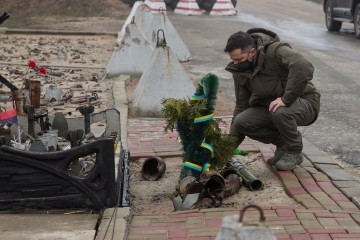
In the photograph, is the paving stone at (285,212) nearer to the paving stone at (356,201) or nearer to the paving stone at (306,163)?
the paving stone at (356,201)

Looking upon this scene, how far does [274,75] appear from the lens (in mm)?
5816

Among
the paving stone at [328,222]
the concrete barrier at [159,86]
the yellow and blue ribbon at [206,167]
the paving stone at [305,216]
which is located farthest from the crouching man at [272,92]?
the concrete barrier at [159,86]

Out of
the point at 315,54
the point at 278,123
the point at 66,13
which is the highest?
the point at 278,123

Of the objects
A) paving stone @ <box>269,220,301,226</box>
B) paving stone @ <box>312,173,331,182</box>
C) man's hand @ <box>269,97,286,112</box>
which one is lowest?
paving stone @ <box>312,173,331,182</box>

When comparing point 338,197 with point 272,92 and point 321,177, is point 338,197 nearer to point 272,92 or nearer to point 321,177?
point 321,177

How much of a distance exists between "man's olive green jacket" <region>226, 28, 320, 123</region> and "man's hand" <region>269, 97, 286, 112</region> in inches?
1.5

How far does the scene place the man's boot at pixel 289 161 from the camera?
19.7ft

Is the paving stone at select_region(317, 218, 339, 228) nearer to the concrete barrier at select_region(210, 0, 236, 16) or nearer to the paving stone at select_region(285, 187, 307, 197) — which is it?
the paving stone at select_region(285, 187, 307, 197)

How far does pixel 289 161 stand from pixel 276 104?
580 mm

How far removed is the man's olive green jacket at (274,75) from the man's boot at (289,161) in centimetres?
45

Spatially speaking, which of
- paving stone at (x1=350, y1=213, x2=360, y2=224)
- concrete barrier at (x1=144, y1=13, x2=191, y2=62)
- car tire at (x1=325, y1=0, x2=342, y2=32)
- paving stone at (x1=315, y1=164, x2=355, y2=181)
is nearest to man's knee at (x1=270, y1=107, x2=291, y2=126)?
paving stone at (x1=315, y1=164, x2=355, y2=181)

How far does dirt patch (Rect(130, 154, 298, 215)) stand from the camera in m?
5.44

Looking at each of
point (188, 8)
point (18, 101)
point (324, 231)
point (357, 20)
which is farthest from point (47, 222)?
point (188, 8)

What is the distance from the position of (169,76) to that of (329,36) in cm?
1122
